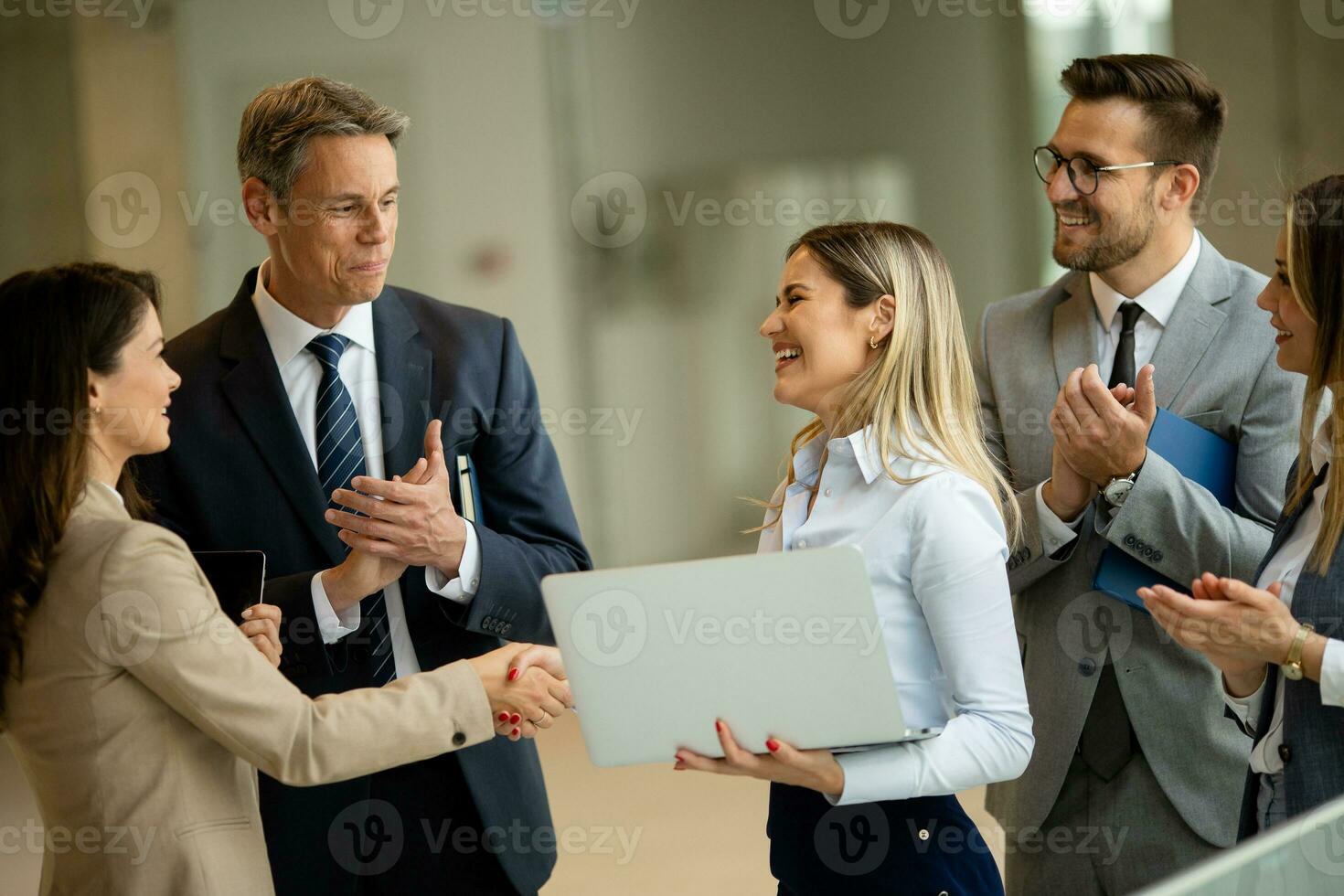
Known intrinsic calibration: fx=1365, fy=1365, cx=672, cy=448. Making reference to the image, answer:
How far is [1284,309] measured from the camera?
1.91 meters

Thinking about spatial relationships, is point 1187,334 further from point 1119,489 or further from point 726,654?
point 726,654

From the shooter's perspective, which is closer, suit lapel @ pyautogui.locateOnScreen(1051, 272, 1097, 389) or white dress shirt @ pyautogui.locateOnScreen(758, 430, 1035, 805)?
white dress shirt @ pyautogui.locateOnScreen(758, 430, 1035, 805)

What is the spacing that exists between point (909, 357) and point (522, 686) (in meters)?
0.73

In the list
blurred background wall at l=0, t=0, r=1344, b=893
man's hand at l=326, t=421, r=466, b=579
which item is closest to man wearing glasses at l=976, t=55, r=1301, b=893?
man's hand at l=326, t=421, r=466, b=579

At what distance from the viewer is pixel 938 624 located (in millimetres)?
1760

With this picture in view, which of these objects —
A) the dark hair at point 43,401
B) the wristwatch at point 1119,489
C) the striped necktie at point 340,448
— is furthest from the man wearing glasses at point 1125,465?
the dark hair at point 43,401

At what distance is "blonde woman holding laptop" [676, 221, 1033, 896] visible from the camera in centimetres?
172

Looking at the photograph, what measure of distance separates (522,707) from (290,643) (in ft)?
1.47

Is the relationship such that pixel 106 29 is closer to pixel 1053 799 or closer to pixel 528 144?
pixel 528 144

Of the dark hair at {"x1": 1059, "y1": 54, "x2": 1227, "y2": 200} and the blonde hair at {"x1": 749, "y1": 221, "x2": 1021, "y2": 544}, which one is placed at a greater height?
the dark hair at {"x1": 1059, "y1": 54, "x2": 1227, "y2": 200}

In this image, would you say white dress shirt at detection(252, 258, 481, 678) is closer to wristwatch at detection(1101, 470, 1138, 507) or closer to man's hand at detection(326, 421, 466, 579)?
man's hand at detection(326, 421, 466, 579)

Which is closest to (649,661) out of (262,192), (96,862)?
(96,862)

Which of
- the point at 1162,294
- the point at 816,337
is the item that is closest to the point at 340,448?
the point at 816,337

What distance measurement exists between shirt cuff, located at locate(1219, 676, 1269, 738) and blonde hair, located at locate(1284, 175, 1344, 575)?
0.22 meters
